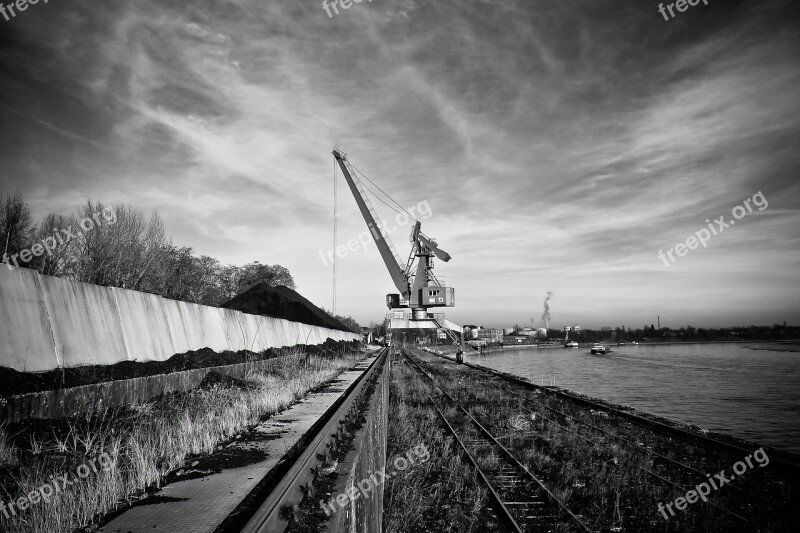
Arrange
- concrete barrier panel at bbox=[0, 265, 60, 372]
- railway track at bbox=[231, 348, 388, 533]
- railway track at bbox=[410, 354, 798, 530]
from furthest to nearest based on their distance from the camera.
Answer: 1. railway track at bbox=[410, 354, 798, 530]
2. concrete barrier panel at bbox=[0, 265, 60, 372]
3. railway track at bbox=[231, 348, 388, 533]

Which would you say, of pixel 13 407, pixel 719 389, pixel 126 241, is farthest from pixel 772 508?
pixel 126 241

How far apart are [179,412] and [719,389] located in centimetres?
2986

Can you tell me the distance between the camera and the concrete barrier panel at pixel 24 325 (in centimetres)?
474

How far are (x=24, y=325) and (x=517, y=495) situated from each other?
7404mm

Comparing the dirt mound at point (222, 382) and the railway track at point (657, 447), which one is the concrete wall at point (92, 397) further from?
the railway track at point (657, 447)

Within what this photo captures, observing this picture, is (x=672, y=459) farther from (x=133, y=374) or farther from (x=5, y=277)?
(x=5, y=277)

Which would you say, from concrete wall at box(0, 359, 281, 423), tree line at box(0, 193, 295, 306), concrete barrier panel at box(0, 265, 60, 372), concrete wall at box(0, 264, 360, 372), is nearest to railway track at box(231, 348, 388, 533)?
concrete wall at box(0, 359, 281, 423)

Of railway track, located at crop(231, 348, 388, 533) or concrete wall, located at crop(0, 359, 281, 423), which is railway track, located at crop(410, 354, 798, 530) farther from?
concrete wall, located at crop(0, 359, 281, 423)

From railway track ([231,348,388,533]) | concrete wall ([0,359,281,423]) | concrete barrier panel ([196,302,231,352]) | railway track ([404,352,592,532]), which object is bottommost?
railway track ([404,352,592,532])

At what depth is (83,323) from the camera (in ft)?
19.8

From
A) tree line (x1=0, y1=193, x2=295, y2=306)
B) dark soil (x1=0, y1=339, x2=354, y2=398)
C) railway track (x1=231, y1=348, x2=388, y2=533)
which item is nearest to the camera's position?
railway track (x1=231, y1=348, x2=388, y2=533)

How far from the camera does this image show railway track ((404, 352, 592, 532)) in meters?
5.52

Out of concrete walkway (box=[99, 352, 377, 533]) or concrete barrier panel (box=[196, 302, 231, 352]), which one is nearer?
concrete walkway (box=[99, 352, 377, 533])

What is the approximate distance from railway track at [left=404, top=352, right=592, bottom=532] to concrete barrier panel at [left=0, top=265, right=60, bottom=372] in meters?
6.37
